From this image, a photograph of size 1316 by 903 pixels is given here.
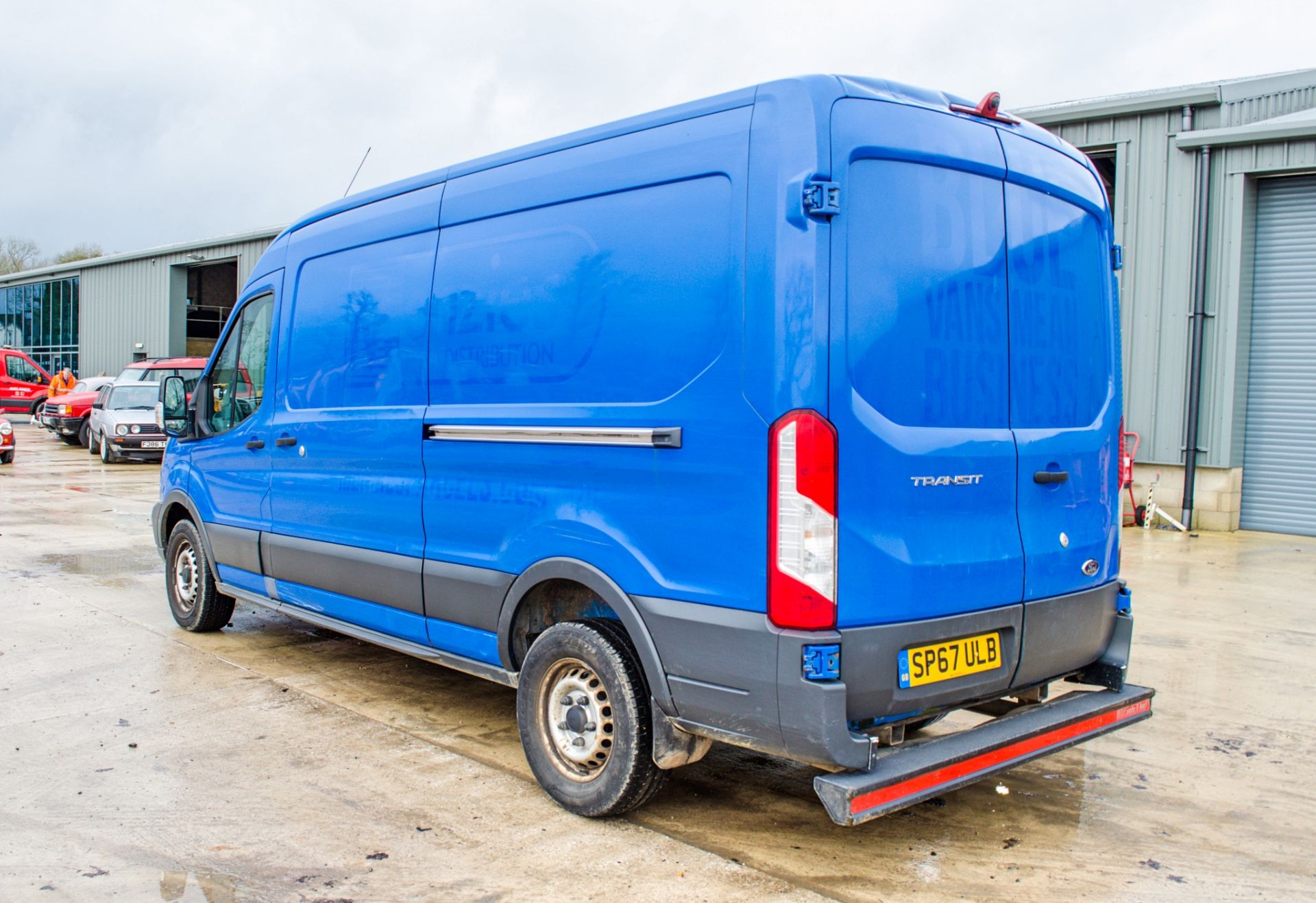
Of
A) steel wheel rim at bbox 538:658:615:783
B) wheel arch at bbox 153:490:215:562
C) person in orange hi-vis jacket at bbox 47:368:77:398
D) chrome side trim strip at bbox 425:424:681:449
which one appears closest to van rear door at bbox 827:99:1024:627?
chrome side trim strip at bbox 425:424:681:449

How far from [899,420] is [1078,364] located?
1.16 m

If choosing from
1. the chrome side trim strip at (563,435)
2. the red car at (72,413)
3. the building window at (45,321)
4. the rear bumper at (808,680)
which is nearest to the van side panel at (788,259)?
the chrome side trim strip at (563,435)

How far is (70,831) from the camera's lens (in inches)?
151

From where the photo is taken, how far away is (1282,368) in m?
13.1

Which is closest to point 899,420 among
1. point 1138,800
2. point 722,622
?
point 722,622

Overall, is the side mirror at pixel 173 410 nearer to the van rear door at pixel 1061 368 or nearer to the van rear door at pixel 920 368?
the van rear door at pixel 920 368

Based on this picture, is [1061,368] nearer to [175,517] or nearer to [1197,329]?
[175,517]

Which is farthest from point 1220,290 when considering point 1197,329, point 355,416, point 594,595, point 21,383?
point 21,383

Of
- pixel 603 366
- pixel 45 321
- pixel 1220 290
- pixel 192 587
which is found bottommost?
pixel 192 587

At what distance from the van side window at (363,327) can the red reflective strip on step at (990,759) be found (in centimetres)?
258

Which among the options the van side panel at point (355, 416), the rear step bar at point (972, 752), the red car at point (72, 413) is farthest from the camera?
the red car at point (72, 413)

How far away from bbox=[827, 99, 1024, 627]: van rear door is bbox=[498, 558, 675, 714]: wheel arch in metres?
0.72

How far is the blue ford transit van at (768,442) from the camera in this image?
3242 millimetres

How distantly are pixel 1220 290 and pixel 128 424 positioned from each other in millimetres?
18368
